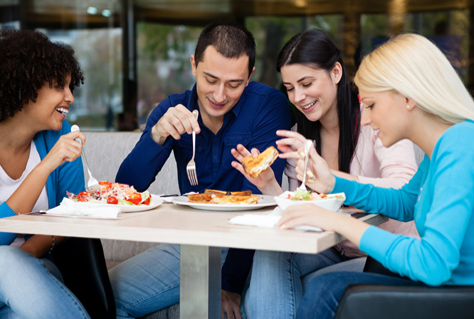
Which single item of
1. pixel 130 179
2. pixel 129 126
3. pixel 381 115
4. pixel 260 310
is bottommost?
pixel 129 126

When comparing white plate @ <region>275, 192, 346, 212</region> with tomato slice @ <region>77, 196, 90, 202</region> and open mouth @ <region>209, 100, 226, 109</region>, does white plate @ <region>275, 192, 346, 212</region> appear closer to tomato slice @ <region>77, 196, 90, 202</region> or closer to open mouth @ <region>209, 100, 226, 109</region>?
tomato slice @ <region>77, 196, 90, 202</region>

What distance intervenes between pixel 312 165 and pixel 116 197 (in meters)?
0.61

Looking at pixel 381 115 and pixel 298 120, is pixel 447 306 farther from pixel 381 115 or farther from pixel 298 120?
pixel 298 120

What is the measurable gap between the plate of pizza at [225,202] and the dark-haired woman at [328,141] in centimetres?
18

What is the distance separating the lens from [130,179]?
204 centimetres

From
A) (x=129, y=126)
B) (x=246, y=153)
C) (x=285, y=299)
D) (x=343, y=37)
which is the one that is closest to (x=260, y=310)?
(x=285, y=299)

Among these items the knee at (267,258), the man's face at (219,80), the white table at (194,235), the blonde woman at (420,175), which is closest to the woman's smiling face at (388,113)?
the blonde woman at (420,175)

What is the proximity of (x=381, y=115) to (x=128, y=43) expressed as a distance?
6.10m

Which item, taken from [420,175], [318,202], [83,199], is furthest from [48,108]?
[420,175]

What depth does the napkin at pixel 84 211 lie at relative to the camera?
141cm

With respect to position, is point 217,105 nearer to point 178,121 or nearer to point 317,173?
point 178,121

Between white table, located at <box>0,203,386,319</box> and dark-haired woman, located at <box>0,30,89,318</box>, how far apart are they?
24cm

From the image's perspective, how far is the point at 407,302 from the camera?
1129 mm

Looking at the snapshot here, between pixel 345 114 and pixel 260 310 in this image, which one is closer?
pixel 260 310
